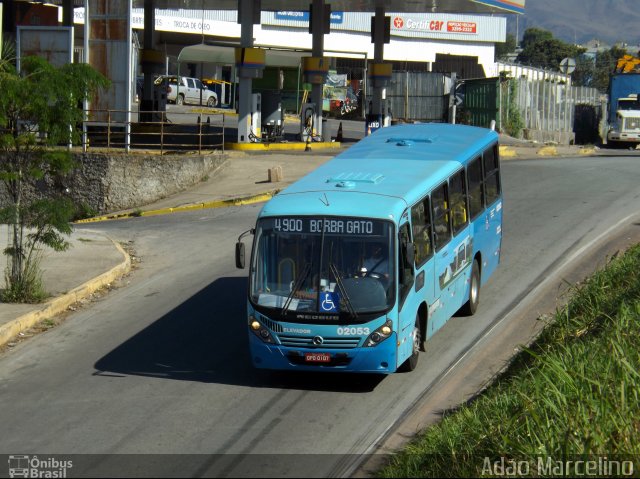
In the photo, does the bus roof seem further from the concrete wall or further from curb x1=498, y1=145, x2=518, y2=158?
curb x1=498, y1=145, x2=518, y2=158

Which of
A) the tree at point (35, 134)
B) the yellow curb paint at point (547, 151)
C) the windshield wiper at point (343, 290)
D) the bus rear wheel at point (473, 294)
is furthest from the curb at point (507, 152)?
the windshield wiper at point (343, 290)

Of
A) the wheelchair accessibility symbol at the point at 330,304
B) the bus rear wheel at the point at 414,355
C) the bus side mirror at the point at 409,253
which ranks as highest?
the bus side mirror at the point at 409,253

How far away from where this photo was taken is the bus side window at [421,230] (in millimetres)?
12320

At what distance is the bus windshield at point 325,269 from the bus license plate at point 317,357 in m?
0.43

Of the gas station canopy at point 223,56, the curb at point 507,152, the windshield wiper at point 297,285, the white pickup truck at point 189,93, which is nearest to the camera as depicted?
the windshield wiper at point 297,285

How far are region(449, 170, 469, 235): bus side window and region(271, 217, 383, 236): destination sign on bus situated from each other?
9.79 feet

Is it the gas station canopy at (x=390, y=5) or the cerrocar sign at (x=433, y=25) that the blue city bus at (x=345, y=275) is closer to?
the gas station canopy at (x=390, y=5)

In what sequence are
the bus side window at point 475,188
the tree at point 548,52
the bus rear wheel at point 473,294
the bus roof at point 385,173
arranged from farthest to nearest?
the tree at point 548,52 → the bus side window at point 475,188 → the bus rear wheel at point 473,294 → the bus roof at point 385,173

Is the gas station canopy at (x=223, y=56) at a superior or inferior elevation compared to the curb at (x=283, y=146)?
superior

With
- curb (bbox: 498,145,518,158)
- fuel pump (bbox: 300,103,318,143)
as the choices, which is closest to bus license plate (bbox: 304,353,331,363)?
curb (bbox: 498,145,518,158)

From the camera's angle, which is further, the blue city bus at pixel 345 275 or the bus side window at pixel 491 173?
the bus side window at pixel 491 173

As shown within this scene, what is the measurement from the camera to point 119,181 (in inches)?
1110

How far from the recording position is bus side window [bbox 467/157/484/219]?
15.3 metres

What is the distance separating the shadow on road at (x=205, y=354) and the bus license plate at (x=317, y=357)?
0.57 m
